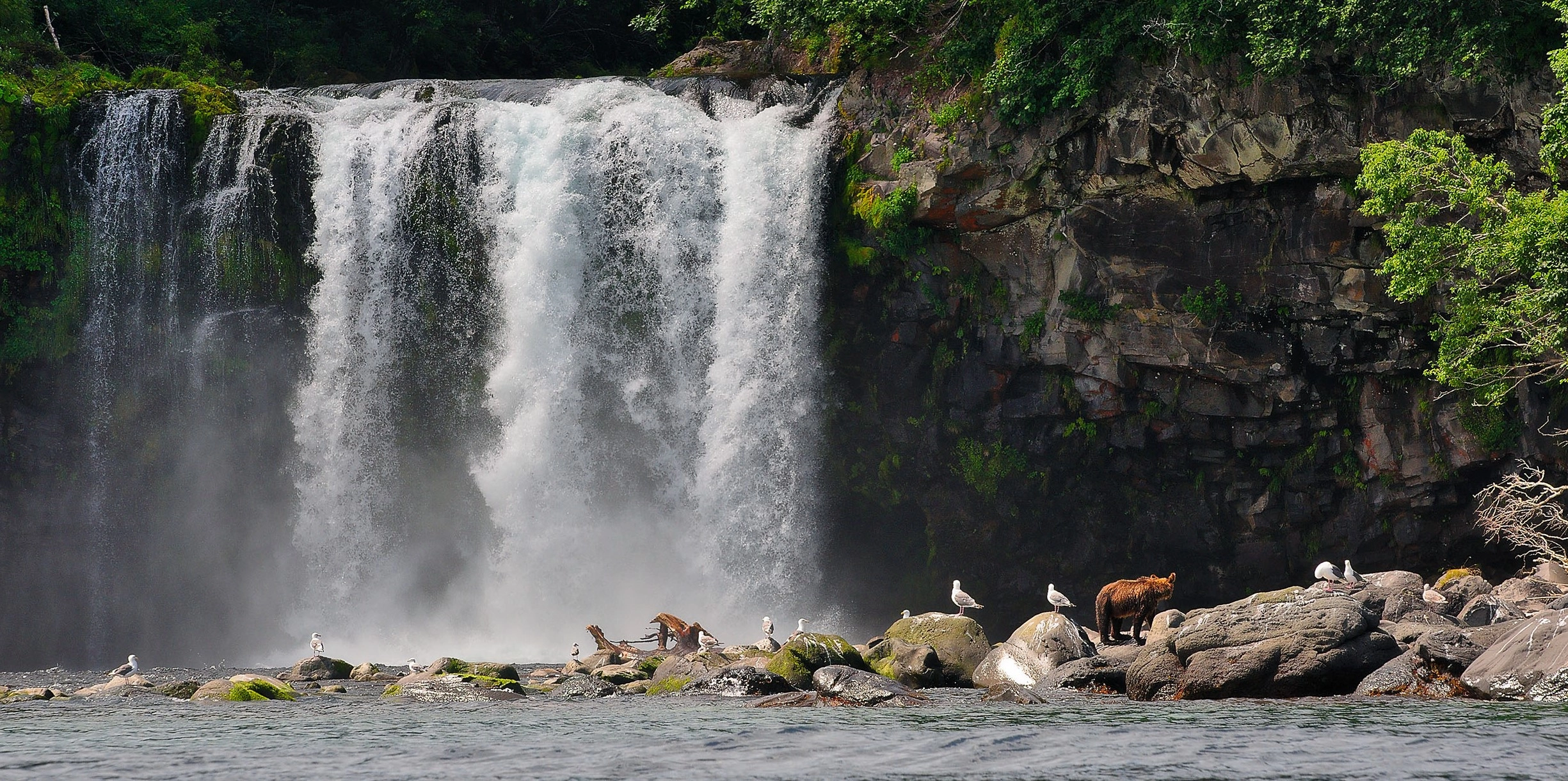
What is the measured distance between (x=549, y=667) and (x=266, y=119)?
44.7 feet

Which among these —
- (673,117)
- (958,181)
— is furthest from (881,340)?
(673,117)

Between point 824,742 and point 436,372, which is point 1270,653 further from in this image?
point 436,372

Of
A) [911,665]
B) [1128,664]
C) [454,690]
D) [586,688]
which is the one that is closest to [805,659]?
[911,665]

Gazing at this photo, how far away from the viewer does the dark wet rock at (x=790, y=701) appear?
13648 mm

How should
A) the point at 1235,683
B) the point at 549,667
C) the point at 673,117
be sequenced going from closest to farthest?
the point at 1235,683 < the point at 549,667 < the point at 673,117

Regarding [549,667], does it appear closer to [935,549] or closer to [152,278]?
[935,549]

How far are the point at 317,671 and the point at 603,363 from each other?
29.5 feet

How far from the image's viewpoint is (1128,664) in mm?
15016

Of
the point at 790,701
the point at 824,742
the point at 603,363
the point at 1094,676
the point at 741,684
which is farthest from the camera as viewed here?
the point at 603,363

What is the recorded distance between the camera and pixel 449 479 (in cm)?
2652

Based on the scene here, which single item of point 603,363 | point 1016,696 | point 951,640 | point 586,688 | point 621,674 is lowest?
point 1016,696

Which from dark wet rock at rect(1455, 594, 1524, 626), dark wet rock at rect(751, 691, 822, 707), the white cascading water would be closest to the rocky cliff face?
the white cascading water

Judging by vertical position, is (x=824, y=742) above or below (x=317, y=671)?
below

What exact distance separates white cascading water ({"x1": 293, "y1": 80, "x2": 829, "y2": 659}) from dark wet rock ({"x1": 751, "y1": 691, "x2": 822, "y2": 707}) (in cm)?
1085
